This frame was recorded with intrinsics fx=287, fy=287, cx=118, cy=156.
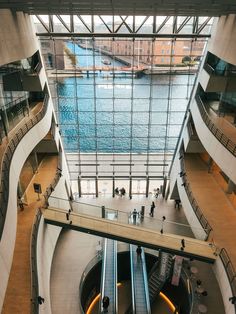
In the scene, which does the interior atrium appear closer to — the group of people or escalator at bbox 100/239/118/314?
escalator at bbox 100/239/118/314

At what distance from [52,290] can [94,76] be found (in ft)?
39.8

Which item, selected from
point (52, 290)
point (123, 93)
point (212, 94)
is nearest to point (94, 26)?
point (212, 94)

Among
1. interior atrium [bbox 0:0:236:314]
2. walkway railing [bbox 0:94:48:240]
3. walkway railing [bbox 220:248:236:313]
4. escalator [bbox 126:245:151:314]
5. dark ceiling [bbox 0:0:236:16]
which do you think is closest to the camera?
walkway railing [bbox 0:94:48:240]

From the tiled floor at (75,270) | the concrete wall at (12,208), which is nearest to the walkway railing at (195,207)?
the tiled floor at (75,270)

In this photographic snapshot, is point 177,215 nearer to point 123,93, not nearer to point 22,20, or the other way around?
point 22,20

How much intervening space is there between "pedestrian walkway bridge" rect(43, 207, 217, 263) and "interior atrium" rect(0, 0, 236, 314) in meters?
0.04

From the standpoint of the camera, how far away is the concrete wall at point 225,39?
11297mm

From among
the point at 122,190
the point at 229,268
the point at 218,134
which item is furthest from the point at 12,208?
the point at 122,190

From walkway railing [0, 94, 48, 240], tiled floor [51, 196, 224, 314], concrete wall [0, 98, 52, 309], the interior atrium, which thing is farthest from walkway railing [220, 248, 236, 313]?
walkway railing [0, 94, 48, 240]

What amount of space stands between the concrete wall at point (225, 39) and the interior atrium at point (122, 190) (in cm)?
8

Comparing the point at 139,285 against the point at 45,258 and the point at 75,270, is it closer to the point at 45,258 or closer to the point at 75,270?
the point at 75,270

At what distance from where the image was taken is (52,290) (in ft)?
42.3

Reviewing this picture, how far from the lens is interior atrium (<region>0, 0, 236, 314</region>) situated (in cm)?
1059

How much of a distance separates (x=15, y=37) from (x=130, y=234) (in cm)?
944
